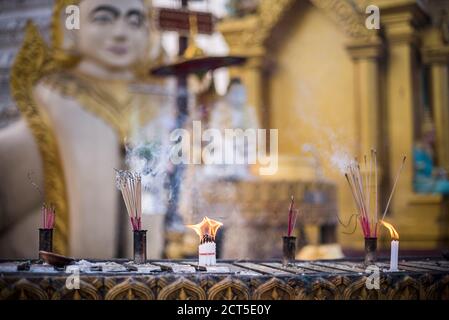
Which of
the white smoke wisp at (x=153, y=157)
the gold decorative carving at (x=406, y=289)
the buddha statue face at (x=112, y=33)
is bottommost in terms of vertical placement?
the gold decorative carving at (x=406, y=289)

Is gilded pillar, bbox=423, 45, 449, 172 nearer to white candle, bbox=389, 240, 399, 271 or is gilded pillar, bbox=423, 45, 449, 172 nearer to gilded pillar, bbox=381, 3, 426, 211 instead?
gilded pillar, bbox=381, 3, 426, 211

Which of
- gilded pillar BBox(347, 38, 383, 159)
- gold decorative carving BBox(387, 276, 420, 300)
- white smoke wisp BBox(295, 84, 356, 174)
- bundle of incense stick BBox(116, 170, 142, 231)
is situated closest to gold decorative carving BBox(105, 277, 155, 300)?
bundle of incense stick BBox(116, 170, 142, 231)

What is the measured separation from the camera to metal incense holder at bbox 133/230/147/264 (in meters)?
1.59

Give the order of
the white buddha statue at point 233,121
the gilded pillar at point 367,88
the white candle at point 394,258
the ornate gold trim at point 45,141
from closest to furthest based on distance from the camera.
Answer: the white candle at point 394,258, the ornate gold trim at point 45,141, the white buddha statue at point 233,121, the gilded pillar at point 367,88

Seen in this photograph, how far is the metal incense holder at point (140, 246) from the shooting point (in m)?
1.59

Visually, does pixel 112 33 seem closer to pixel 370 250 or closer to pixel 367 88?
pixel 370 250

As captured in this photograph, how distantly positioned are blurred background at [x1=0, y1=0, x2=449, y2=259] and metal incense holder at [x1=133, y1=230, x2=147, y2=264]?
0.81 m

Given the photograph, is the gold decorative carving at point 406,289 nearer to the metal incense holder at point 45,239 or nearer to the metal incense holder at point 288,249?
the metal incense holder at point 288,249

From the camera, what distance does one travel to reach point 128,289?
4.47 ft

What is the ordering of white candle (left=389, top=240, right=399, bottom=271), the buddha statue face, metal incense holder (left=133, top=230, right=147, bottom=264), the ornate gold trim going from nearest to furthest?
white candle (left=389, top=240, right=399, bottom=271) → metal incense holder (left=133, top=230, right=147, bottom=264) → the ornate gold trim → the buddha statue face

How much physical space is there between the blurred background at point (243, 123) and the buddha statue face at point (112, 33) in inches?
0.7

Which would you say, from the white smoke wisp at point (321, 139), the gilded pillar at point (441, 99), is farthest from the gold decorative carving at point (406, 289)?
the gilded pillar at point (441, 99)

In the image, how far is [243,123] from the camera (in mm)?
4020
